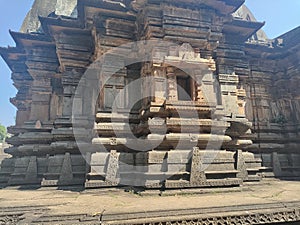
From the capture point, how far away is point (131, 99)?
23.8 ft

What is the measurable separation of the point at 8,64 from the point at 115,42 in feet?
23.5

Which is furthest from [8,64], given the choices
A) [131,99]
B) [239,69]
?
[239,69]

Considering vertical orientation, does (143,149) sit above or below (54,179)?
above

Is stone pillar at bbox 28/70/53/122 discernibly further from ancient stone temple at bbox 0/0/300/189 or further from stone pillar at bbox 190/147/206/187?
stone pillar at bbox 190/147/206/187

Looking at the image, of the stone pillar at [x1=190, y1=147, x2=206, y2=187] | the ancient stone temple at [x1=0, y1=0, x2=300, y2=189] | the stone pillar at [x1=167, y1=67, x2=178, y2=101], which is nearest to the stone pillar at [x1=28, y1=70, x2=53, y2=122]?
the ancient stone temple at [x1=0, y1=0, x2=300, y2=189]

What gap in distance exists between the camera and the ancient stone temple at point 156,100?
5.95 metres

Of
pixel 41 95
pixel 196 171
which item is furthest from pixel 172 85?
pixel 41 95

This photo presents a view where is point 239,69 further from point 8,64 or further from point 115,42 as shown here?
A: point 8,64

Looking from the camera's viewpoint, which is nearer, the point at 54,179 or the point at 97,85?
the point at 54,179

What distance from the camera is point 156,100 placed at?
20.6 ft

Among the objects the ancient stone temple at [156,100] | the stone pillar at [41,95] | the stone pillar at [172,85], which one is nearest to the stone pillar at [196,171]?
the ancient stone temple at [156,100]

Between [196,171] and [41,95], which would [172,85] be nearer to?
[196,171]

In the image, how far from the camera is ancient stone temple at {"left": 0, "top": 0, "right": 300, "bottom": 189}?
19.5ft

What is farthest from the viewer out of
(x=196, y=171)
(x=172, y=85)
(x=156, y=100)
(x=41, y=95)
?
(x=41, y=95)
